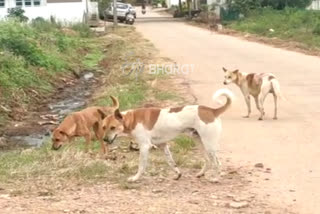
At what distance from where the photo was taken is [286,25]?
3556 cm

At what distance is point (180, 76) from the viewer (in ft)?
64.8

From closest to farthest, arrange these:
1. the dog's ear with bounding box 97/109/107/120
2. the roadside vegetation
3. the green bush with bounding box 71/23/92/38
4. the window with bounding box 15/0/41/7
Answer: the dog's ear with bounding box 97/109/107/120 → the roadside vegetation → the green bush with bounding box 71/23/92/38 → the window with bounding box 15/0/41/7

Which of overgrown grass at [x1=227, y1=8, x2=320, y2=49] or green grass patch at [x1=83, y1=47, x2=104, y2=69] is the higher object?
overgrown grass at [x1=227, y1=8, x2=320, y2=49]

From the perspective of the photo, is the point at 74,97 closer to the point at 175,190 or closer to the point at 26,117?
the point at 26,117

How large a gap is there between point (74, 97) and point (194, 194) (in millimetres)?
11166

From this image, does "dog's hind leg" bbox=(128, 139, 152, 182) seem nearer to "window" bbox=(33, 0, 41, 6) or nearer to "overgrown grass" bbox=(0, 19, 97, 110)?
"overgrown grass" bbox=(0, 19, 97, 110)

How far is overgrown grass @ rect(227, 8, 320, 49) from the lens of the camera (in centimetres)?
3022

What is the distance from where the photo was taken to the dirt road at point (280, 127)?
779 cm

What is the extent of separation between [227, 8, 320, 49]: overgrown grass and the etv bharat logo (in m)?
7.22

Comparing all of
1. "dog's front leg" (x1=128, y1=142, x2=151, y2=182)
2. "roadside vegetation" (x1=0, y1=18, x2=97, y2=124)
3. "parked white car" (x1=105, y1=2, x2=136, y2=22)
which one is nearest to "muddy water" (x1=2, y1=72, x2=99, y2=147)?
"roadside vegetation" (x1=0, y1=18, x2=97, y2=124)

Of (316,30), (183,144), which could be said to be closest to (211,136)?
(183,144)

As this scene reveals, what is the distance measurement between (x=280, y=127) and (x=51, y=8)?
34.9 m

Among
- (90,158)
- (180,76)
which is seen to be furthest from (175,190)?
(180,76)

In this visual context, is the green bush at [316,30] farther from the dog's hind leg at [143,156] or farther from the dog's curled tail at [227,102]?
the dog's hind leg at [143,156]
